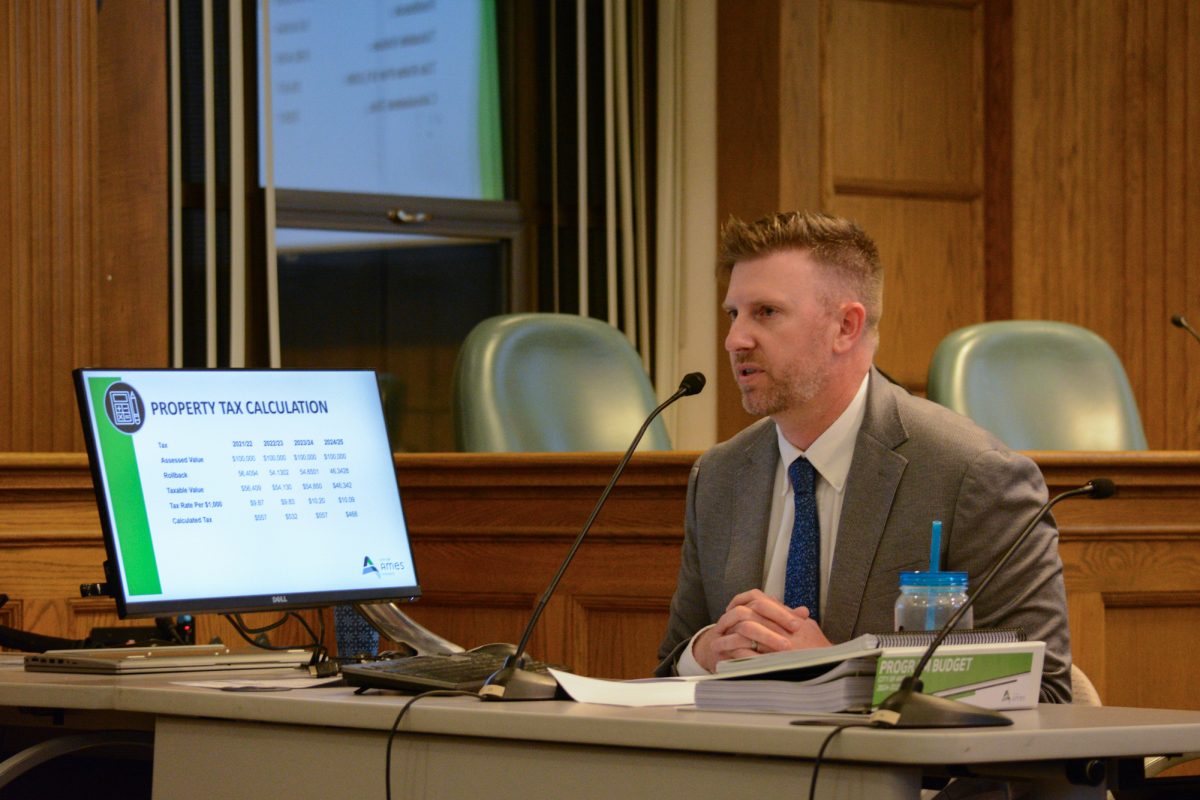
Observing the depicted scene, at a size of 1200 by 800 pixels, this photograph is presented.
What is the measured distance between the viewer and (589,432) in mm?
3691

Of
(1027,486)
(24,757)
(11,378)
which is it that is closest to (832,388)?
(1027,486)

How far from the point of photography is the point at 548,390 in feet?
12.1

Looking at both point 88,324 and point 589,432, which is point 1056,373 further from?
point 88,324

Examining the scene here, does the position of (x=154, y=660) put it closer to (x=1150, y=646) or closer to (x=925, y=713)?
(x=925, y=713)

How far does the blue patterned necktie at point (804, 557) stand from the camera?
2.30 meters

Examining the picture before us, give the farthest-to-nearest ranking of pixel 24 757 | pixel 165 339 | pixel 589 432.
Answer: pixel 165 339, pixel 589 432, pixel 24 757

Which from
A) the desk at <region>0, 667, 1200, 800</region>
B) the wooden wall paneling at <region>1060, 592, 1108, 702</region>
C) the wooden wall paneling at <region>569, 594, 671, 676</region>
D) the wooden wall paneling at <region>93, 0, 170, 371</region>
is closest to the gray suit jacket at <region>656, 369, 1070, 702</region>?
the desk at <region>0, 667, 1200, 800</region>

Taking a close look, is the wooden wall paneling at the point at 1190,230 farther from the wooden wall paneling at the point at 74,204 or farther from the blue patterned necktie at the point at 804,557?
the blue patterned necktie at the point at 804,557

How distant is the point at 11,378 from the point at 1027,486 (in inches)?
103

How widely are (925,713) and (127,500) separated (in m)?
1.14

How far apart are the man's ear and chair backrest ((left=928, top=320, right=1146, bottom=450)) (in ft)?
4.60

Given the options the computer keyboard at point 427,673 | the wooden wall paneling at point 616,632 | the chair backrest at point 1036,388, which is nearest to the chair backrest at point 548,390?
the wooden wall paneling at point 616,632

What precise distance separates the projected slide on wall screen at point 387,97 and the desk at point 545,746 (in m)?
3.49

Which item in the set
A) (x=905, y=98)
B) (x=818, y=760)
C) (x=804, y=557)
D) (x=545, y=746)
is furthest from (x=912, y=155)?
(x=818, y=760)
